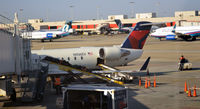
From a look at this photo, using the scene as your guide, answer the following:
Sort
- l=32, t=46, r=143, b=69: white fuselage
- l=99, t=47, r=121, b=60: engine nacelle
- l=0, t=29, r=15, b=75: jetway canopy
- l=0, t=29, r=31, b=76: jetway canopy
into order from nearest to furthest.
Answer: l=0, t=29, r=15, b=75: jetway canopy → l=0, t=29, r=31, b=76: jetway canopy → l=32, t=46, r=143, b=69: white fuselage → l=99, t=47, r=121, b=60: engine nacelle

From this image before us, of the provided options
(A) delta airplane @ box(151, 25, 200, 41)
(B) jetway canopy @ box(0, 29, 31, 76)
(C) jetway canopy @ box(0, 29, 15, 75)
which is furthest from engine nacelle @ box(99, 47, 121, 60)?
(A) delta airplane @ box(151, 25, 200, 41)

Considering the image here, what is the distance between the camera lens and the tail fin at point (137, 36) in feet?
112

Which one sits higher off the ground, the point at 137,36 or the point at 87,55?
Result: the point at 137,36

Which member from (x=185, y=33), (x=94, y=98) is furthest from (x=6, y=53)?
(x=185, y=33)

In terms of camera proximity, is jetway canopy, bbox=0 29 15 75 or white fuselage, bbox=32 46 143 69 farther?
white fuselage, bbox=32 46 143 69

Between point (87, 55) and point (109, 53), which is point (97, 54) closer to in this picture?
point (87, 55)

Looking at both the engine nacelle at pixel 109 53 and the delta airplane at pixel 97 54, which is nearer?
the delta airplane at pixel 97 54

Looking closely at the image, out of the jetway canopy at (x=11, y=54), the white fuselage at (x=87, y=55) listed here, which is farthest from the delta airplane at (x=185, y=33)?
the jetway canopy at (x=11, y=54)

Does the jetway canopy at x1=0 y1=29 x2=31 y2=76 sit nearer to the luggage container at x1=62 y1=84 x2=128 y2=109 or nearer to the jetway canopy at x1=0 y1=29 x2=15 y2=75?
the jetway canopy at x1=0 y1=29 x2=15 y2=75

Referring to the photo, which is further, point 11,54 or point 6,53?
point 11,54

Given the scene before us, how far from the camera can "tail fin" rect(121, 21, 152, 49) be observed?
34094mm

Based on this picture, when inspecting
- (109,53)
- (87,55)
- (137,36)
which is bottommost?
(87,55)

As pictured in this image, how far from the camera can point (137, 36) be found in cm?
3441

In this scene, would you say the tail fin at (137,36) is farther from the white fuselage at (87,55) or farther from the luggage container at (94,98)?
the luggage container at (94,98)
